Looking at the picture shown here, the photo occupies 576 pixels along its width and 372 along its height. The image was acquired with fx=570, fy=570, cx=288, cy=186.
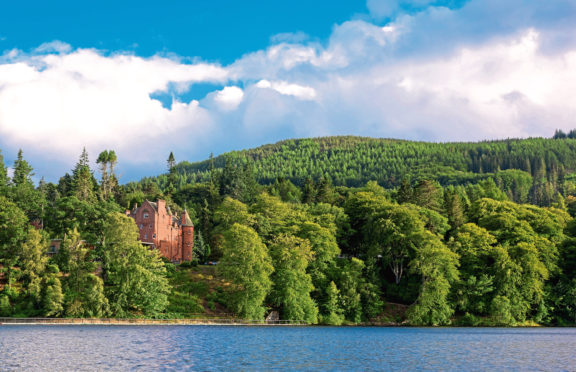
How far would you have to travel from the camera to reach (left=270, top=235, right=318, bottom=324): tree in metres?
84.3

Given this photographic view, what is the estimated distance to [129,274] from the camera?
3172 inches

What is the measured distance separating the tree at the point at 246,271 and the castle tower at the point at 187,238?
27532mm

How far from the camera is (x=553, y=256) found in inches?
3772

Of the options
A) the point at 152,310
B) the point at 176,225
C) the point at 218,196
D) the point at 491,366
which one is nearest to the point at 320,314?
the point at 152,310

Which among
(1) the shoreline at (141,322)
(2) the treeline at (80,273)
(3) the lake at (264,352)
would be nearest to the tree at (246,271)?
(1) the shoreline at (141,322)

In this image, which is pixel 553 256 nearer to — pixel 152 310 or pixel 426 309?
pixel 426 309

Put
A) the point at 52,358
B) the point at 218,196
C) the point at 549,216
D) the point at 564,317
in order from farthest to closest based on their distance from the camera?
1. the point at 218,196
2. the point at 549,216
3. the point at 564,317
4. the point at 52,358

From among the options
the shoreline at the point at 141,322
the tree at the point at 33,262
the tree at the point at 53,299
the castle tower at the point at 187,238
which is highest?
the castle tower at the point at 187,238

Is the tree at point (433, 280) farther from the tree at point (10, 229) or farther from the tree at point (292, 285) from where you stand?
the tree at point (10, 229)

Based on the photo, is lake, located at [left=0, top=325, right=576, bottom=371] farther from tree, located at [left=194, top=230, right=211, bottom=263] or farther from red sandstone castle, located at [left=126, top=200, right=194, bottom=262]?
tree, located at [left=194, top=230, right=211, bottom=263]

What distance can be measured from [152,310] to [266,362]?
4483cm

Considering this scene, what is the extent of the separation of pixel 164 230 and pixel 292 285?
36284mm

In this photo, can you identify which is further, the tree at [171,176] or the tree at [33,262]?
the tree at [171,176]

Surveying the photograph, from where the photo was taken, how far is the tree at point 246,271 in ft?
269
